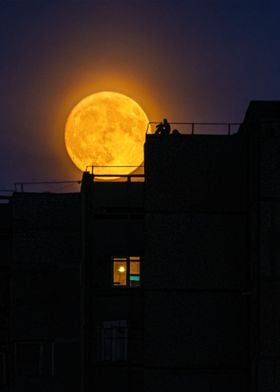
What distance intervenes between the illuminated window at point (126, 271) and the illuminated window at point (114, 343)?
1869 mm

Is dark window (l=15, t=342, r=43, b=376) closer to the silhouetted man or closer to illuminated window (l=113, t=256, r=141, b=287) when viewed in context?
illuminated window (l=113, t=256, r=141, b=287)

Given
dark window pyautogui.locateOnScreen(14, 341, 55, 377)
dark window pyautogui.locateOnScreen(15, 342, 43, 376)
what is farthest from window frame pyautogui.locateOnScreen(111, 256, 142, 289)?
dark window pyautogui.locateOnScreen(15, 342, 43, 376)

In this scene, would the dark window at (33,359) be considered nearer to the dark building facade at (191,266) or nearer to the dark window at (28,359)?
the dark window at (28,359)

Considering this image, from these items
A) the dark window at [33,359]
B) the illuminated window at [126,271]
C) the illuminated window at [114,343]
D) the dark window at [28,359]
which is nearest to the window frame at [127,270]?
the illuminated window at [126,271]

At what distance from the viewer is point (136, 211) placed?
23.1 m

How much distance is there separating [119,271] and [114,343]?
320 centimetres

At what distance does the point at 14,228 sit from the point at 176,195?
1089 cm

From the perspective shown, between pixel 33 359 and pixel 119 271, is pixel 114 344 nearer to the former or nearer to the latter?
pixel 119 271

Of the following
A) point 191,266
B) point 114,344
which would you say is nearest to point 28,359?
point 114,344

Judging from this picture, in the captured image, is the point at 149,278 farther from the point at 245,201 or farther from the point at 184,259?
the point at 245,201

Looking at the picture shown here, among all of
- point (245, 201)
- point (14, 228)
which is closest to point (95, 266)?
point (14, 228)

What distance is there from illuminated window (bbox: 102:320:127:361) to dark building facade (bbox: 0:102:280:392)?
0.13 ft

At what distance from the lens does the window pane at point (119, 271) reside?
23.5 metres

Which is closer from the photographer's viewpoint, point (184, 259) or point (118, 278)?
point (184, 259)
